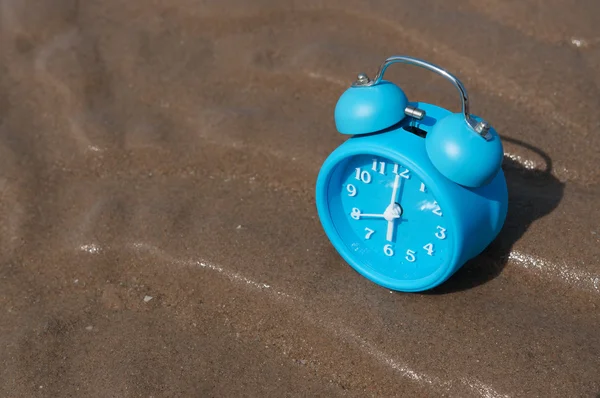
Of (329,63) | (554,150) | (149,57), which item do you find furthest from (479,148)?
(149,57)

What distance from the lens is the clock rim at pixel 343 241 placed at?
157 cm

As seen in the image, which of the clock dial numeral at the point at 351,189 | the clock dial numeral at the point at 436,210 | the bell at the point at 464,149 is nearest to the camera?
the bell at the point at 464,149

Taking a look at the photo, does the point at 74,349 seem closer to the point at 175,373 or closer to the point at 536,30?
the point at 175,373

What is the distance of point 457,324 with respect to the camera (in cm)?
176

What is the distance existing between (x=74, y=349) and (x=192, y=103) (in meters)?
0.99

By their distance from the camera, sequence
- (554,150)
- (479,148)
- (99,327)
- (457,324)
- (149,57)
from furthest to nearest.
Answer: (149,57)
(554,150)
(99,327)
(457,324)
(479,148)

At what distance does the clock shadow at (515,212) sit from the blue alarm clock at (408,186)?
16cm

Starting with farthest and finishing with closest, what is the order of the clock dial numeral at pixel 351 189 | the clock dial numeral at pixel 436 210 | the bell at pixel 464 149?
the clock dial numeral at pixel 351 189
the clock dial numeral at pixel 436 210
the bell at pixel 464 149

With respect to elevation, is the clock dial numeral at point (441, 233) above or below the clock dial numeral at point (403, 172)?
below

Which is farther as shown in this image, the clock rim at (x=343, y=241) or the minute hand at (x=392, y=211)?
the minute hand at (x=392, y=211)

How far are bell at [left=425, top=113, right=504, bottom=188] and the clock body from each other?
49mm

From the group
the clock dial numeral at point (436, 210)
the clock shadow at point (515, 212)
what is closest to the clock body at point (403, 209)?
the clock dial numeral at point (436, 210)

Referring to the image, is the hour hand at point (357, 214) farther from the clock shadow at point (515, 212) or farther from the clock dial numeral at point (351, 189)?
the clock shadow at point (515, 212)

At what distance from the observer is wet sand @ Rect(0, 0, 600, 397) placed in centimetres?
176
